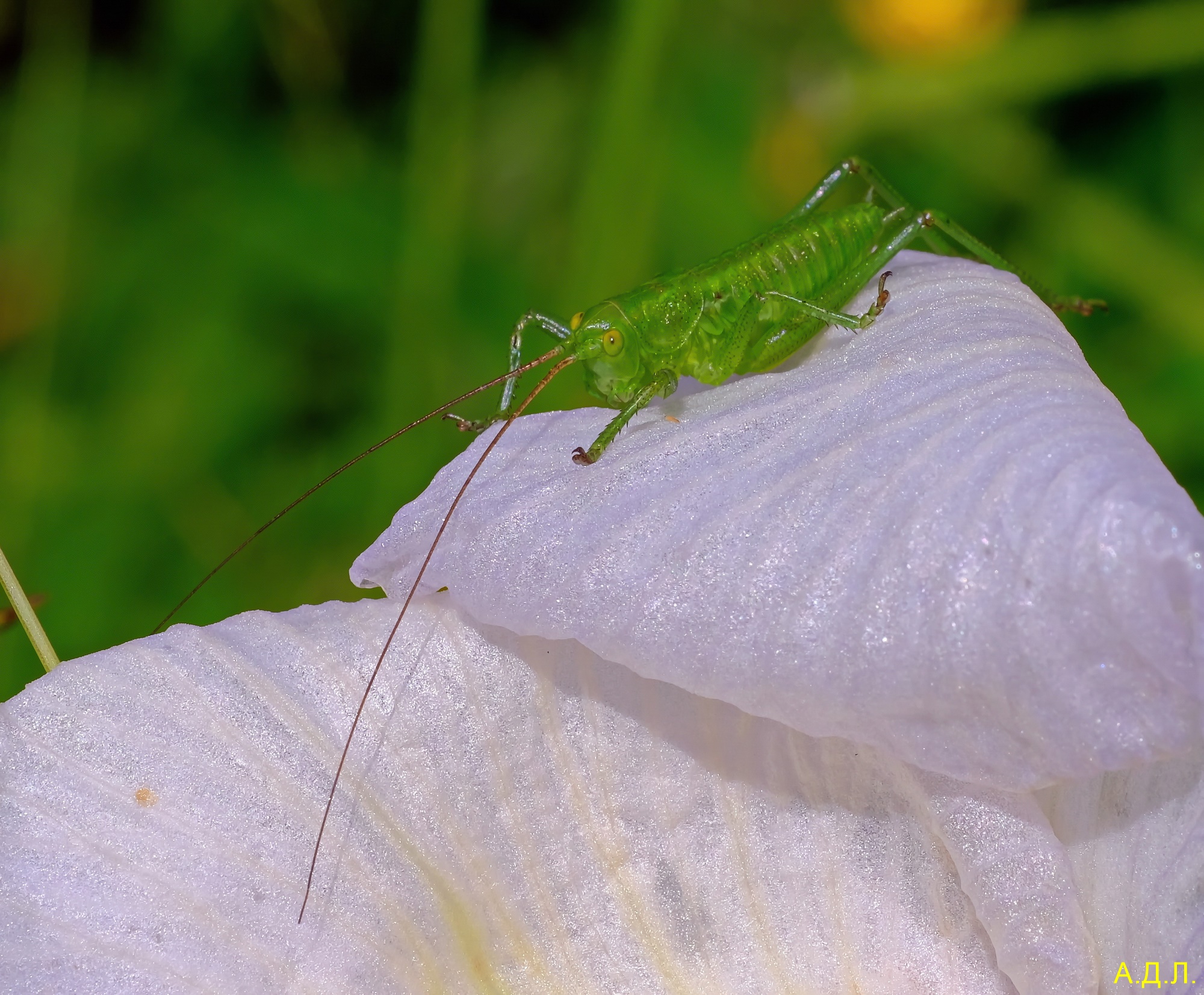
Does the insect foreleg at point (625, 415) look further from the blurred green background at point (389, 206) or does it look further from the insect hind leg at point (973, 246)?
the blurred green background at point (389, 206)

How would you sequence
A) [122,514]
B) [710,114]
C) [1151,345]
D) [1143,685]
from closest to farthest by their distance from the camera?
1. [1143,685]
2. [1151,345]
3. [122,514]
4. [710,114]

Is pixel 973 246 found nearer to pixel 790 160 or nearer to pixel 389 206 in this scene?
pixel 790 160

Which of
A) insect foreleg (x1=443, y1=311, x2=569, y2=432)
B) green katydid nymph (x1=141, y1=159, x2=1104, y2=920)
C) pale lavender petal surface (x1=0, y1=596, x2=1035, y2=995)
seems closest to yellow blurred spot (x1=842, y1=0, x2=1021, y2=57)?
green katydid nymph (x1=141, y1=159, x2=1104, y2=920)

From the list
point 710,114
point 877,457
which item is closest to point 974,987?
point 877,457

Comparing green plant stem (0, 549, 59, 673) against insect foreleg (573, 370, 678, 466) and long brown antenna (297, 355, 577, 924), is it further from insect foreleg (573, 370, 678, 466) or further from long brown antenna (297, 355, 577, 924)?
insect foreleg (573, 370, 678, 466)

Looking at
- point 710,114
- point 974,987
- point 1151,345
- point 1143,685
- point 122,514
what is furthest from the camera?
point 710,114

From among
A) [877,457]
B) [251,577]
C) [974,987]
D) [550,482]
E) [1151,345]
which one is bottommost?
[251,577]

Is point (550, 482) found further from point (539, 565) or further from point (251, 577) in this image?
point (251, 577)
